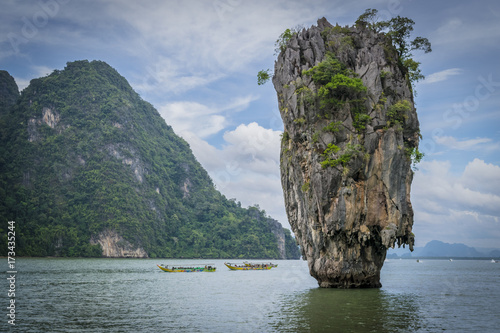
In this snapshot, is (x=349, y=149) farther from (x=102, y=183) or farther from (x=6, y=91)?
(x=6, y=91)

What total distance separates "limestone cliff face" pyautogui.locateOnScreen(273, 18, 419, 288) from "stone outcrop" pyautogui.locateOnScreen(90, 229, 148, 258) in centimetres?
8881

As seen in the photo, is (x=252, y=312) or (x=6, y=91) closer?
(x=252, y=312)

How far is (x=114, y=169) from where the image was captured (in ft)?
429

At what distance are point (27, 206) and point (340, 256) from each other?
9687cm

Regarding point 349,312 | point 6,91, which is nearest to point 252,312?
point 349,312

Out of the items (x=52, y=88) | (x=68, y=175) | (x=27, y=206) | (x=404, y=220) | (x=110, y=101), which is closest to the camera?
(x=404, y=220)

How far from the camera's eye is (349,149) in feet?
88.4

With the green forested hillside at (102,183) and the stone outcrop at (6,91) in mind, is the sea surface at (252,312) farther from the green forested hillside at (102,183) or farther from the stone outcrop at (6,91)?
the stone outcrop at (6,91)

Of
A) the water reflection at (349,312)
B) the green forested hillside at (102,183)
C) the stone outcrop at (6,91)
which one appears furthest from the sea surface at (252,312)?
the stone outcrop at (6,91)

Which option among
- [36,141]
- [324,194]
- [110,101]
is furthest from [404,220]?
[110,101]

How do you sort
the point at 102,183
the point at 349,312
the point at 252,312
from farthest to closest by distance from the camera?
1. the point at 102,183
2. the point at 252,312
3. the point at 349,312

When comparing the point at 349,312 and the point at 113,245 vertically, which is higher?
the point at 113,245

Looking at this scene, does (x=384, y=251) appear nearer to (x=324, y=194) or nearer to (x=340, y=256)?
(x=340, y=256)

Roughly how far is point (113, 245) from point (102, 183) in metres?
23.0
